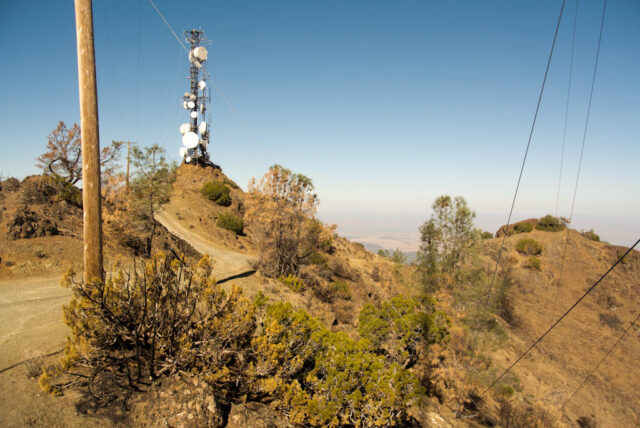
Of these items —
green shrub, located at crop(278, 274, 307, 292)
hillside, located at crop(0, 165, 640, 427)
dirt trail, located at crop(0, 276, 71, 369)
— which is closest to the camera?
hillside, located at crop(0, 165, 640, 427)

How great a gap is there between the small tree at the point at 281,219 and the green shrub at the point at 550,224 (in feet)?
125

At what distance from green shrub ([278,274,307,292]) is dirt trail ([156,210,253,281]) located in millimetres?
2578

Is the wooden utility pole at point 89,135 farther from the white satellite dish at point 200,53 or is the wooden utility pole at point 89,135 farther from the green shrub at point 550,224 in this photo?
the green shrub at point 550,224

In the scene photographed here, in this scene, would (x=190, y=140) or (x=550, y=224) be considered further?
(x=550, y=224)

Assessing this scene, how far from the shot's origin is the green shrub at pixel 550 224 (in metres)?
36.8

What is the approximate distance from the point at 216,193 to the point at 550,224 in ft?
146

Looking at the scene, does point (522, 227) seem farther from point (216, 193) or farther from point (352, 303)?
point (216, 193)

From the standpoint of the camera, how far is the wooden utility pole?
17.0ft

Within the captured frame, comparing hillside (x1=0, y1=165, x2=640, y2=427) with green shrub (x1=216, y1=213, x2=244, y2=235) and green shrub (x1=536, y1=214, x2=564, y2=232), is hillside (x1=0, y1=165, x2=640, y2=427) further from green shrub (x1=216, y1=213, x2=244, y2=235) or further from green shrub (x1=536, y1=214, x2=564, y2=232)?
green shrub (x1=536, y1=214, x2=564, y2=232)

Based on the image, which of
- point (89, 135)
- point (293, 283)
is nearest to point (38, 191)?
point (293, 283)

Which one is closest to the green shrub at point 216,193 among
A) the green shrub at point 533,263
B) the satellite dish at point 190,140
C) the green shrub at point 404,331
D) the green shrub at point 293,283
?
the satellite dish at point 190,140

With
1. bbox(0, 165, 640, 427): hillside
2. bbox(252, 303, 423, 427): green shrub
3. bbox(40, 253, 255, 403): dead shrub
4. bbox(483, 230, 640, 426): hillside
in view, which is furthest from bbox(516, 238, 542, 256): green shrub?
bbox(40, 253, 255, 403): dead shrub

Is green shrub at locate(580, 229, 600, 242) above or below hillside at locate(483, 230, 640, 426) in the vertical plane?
above

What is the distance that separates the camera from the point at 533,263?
31.0 m
